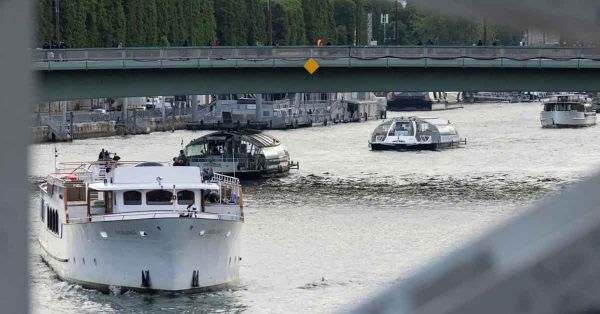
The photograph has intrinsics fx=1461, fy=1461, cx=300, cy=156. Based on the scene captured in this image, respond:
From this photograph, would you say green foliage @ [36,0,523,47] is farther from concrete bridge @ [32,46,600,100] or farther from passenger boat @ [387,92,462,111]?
concrete bridge @ [32,46,600,100]

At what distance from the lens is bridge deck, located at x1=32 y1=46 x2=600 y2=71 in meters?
26.1

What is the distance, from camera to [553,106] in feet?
183

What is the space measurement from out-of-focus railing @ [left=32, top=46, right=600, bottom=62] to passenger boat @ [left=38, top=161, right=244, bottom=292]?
22.8 ft

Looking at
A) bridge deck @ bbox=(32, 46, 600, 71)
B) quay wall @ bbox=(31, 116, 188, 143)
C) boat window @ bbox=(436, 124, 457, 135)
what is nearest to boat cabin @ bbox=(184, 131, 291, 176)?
bridge deck @ bbox=(32, 46, 600, 71)

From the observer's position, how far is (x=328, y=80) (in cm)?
2772

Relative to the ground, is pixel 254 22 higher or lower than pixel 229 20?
lower

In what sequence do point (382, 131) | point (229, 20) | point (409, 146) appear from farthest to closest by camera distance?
point (229, 20)
point (409, 146)
point (382, 131)

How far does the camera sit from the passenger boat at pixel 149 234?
60.0 ft

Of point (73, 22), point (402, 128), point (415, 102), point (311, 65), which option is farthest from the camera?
point (415, 102)

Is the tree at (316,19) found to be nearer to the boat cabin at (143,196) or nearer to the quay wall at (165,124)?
the quay wall at (165,124)

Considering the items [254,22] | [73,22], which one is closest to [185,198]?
[73,22]

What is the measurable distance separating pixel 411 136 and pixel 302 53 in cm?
1760

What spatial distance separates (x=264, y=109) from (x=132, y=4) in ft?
30.0

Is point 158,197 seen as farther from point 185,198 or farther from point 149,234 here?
point 149,234
